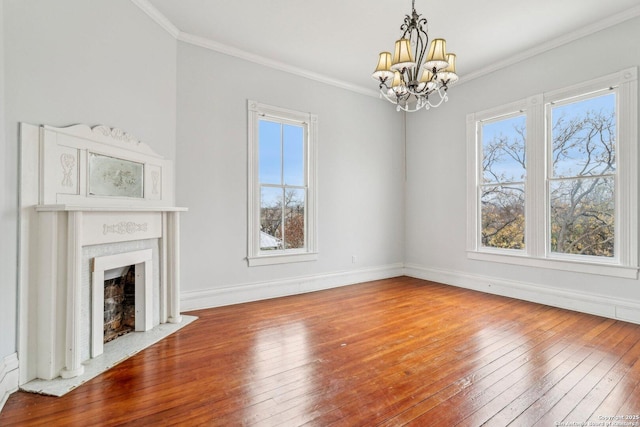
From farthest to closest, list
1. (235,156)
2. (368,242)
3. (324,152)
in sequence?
(368,242) < (324,152) < (235,156)

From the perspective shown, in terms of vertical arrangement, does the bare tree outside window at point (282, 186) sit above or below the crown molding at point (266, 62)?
below

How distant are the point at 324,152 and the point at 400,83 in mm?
2090

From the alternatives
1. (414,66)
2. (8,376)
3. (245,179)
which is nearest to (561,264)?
(414,66)

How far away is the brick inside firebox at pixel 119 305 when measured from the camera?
2.79 metres

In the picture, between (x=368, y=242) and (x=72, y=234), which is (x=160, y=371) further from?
(x=368, y=242)

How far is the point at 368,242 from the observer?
212 inches

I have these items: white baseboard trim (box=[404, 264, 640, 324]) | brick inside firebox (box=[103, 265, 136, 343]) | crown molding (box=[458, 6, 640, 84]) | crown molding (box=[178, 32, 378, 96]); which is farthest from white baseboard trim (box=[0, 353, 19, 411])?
crown molding (box=[458, 6, 640, 84])

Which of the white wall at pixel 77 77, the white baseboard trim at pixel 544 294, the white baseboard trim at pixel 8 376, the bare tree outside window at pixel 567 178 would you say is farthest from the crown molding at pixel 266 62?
the white baseboard trim at pixel 8 376

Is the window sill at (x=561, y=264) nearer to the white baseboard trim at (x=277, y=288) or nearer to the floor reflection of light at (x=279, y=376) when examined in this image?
the white baseboard trim at (x=277, y=288)

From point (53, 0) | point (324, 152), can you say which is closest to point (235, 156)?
point (324, 152)

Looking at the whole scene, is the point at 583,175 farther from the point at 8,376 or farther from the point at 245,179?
the point at 8,376

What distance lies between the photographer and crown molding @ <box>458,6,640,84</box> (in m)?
3.30

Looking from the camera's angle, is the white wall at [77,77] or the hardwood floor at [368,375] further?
the white wall at [77,77]

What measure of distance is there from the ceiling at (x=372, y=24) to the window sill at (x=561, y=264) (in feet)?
8.46
